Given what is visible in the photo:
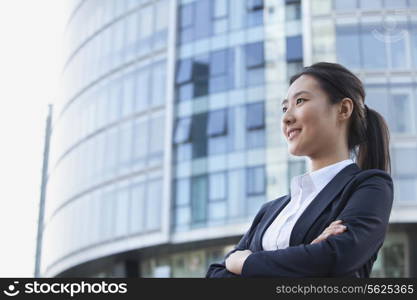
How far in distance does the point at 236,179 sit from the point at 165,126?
12.9 feet

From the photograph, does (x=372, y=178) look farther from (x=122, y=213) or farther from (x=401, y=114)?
(x=122, y=213)

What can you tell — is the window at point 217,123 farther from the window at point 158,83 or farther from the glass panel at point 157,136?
the window at point 158,83

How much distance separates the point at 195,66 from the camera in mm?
30047

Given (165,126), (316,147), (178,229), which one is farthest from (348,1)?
(316,147)

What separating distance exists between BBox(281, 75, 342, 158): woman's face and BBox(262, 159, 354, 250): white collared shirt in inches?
2.7

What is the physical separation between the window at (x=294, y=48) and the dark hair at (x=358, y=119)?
2583 cm

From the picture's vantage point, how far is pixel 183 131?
2934 cm

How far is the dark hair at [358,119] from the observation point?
8.88 ft

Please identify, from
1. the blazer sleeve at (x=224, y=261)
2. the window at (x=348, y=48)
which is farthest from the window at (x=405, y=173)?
the blazer sleeve at (x=224, y=261)

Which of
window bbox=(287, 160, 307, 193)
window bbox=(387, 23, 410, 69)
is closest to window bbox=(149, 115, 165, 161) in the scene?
window bbox=(287, 160, 307, 193)

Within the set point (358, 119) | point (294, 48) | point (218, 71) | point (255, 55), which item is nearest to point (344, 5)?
point (294, 48)

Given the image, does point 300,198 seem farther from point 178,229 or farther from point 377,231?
point 178,229

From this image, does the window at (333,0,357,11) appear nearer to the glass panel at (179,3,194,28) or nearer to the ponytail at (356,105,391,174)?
the glass panel at (179,3,194,28)

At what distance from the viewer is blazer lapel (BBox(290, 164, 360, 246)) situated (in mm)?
2543
